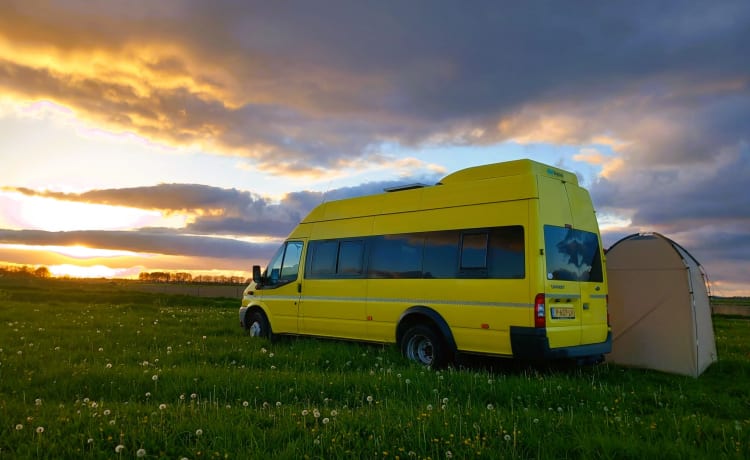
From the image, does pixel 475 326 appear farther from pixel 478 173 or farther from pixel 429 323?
pixel 478 173

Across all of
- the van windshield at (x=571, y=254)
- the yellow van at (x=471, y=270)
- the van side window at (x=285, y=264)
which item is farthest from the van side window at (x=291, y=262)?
the van windshield at (x=571, y=254)

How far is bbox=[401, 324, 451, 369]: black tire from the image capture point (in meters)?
9.72

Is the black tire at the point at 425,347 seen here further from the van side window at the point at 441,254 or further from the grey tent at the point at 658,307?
the grey tent at the point at 658,307

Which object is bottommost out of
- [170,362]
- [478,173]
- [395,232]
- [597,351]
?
[170,362]

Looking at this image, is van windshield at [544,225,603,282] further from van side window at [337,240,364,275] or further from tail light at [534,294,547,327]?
van side window at [337,240,364,275]

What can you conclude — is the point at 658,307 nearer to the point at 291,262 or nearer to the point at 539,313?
the point at 539,313

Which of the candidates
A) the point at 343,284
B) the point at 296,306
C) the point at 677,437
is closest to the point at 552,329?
the point at 677,437

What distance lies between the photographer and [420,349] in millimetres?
10273

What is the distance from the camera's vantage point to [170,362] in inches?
392

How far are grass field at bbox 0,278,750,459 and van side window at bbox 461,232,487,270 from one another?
185cm

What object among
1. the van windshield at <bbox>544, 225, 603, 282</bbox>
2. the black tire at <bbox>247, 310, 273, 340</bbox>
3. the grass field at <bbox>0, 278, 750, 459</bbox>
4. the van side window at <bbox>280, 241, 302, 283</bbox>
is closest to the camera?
the grass field at <bbox>0, 278, 750, 459</bbox>

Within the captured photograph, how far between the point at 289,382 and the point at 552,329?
405 centimetres

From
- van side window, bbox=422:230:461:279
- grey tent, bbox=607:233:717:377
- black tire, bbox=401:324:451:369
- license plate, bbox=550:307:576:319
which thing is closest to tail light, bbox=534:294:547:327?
license plate, bbox=550:307:576:319

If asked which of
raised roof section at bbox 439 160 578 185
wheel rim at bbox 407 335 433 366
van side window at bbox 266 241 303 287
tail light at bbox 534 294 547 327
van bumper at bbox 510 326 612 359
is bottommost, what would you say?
wheel rim at bbox 407 335 433 366
